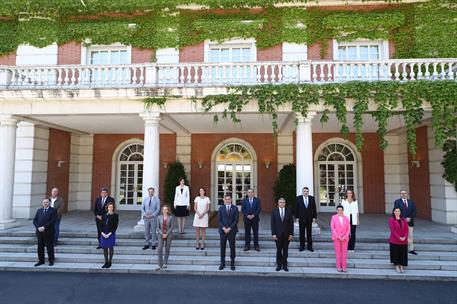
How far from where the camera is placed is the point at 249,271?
693 centimetres

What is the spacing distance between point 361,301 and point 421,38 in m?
10.5

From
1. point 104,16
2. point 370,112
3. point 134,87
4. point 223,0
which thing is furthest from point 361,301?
point 104,16

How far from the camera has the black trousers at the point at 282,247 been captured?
22.8 feet

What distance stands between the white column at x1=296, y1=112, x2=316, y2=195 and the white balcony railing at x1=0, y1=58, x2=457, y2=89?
4.01 ft

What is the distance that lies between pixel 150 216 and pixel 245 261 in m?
2.72

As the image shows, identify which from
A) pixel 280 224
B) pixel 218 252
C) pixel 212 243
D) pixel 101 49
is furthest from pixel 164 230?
pixel 101 49

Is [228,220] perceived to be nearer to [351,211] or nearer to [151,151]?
[351,211]

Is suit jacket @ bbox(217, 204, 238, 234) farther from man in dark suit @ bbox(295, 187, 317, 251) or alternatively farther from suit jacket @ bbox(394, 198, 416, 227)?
suit jacket @ bbox(394, 198, 416, 227)

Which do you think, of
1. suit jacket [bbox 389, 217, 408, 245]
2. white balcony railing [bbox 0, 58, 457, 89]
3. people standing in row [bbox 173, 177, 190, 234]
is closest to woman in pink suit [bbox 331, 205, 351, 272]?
suit jacket [bbox 389, 217, 408, 245]

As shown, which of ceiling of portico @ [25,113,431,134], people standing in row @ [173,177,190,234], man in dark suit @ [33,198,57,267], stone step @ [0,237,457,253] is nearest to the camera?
man in dark suit @ [33,198,57,267]

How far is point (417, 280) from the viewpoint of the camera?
21.9 feet

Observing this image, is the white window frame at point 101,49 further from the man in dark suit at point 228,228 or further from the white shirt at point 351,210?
the white shirt at point 351,210

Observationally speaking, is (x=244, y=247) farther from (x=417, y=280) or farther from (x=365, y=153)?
(x=365, y=153)

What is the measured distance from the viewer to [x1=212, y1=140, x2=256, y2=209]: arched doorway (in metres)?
14.3
